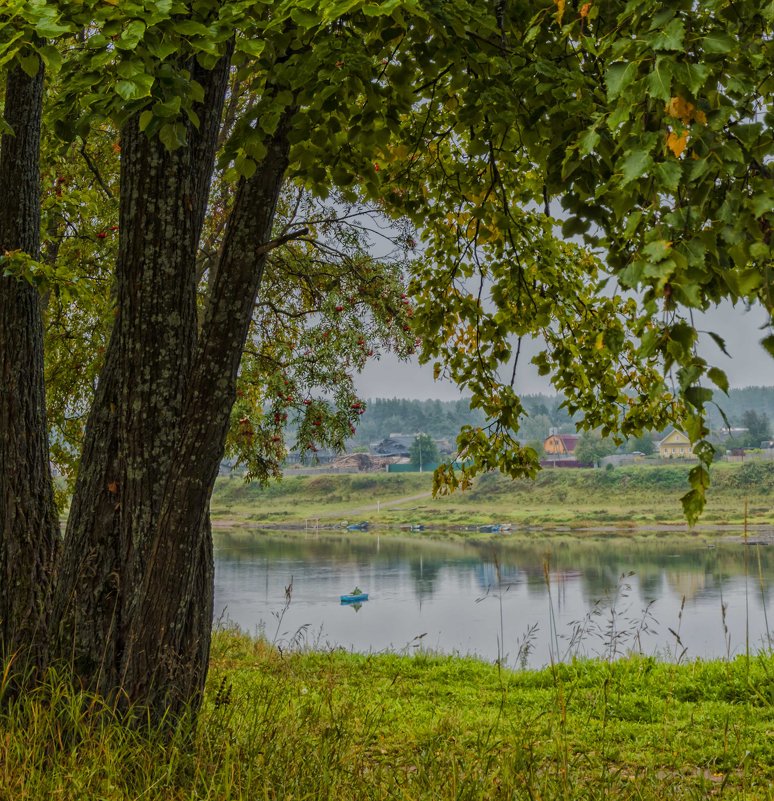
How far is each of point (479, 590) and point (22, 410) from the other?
Result: 22.6 metres

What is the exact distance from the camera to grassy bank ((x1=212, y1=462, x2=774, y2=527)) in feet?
154

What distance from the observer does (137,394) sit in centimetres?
309

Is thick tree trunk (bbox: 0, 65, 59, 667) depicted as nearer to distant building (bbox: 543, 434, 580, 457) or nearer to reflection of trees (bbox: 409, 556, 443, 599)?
reflection of trees (bbox: 409, 556, 443, 599)

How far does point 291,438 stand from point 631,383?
4.03 m

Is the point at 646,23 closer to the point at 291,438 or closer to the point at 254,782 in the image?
the point at 254,782

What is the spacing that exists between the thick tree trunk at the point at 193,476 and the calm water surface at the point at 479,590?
5967 mm

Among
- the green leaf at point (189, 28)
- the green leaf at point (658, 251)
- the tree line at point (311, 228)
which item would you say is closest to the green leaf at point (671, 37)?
the tree line at point (311, 228)

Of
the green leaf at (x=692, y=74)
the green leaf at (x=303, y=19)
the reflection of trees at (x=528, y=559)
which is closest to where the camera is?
the green leaf at (x=692, y=74)

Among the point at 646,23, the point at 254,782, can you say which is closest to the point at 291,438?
the point at 254,782

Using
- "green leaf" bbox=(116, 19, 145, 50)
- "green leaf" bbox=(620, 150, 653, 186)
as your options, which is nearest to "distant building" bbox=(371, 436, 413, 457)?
"green leaf" bbox=(116, 19, 145, 50)

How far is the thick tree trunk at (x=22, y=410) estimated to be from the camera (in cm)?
377

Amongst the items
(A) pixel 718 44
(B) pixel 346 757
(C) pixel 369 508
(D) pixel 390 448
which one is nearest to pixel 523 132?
(A) pixel 718 44

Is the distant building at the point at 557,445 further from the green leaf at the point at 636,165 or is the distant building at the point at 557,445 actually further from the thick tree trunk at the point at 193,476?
the green leaf at the point at 636,165

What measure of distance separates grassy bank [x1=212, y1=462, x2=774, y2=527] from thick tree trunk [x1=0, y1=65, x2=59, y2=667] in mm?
43373
